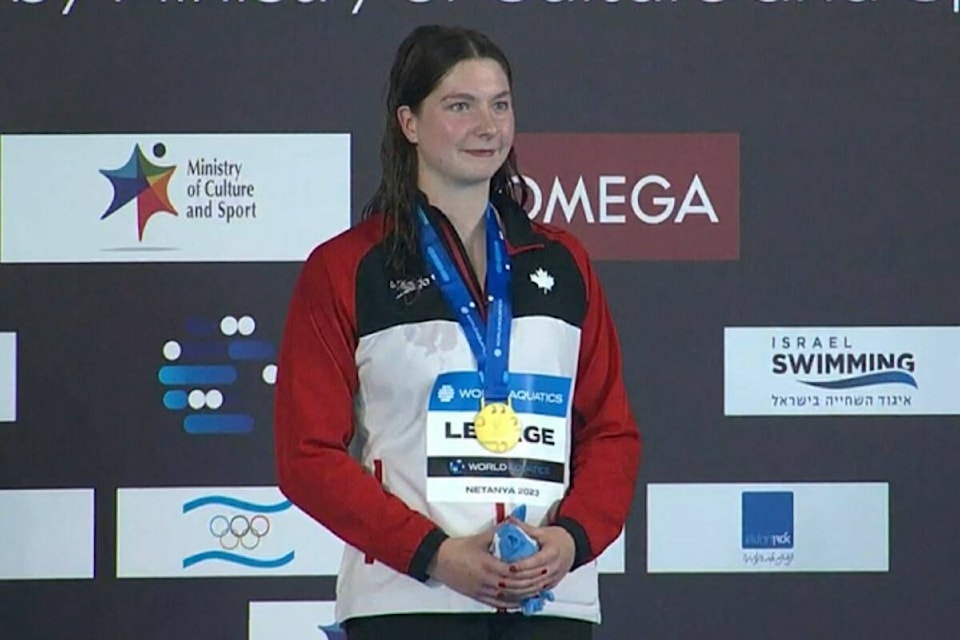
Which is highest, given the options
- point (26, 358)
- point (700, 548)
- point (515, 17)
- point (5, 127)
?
point (515, 17)

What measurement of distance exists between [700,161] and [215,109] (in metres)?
1.14

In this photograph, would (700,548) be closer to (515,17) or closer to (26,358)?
(515,17)

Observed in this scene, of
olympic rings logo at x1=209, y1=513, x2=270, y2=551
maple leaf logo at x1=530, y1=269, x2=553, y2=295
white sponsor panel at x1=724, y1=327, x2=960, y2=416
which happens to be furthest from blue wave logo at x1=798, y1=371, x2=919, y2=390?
maple leaf logo at x1=530, y1=269, x2=553, y2=295

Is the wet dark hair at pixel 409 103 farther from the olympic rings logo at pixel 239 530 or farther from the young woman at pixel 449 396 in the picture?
the olympic rings logo at pixel 239 530

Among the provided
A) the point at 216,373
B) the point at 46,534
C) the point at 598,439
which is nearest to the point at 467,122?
the point at 598,439

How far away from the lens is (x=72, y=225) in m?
3.82

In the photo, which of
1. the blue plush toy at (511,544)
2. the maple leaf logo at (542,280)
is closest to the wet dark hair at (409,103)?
the maple leaf logo at (542,280)

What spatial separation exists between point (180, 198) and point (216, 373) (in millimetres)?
419

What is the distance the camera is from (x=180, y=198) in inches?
151

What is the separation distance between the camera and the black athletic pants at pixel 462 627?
2279mm

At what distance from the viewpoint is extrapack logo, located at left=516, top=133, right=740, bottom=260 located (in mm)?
3857

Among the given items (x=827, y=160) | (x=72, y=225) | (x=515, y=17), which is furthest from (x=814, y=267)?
(x=72, y=225)

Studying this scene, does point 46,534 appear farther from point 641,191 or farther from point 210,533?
point 641,191

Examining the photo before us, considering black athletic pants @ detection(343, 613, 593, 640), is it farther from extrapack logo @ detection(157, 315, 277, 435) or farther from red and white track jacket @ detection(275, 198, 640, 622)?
extrapack logo @ detection(157, 315, 277, 435)
